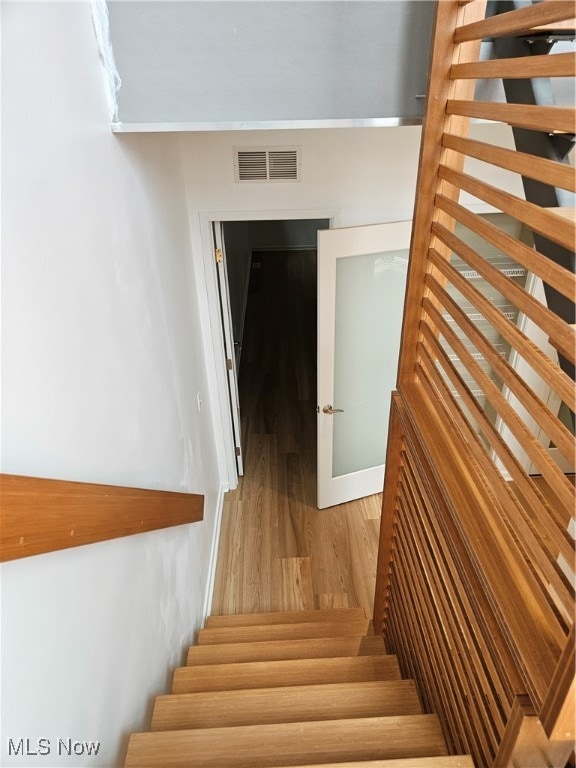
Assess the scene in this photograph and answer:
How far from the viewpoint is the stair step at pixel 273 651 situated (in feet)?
7.89

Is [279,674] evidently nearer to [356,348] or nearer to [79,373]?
[79,373]

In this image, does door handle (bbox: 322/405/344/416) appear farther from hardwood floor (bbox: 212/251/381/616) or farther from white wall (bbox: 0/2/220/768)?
white wall (bbox: 0/2/220/768)

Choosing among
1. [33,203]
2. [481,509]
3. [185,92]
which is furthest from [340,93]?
[481,509]

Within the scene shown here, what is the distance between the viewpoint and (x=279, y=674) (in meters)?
2.15

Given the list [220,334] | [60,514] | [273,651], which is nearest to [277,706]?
[273,651]

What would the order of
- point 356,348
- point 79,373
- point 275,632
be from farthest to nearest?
point 356,348, point 275,632, point 79,373

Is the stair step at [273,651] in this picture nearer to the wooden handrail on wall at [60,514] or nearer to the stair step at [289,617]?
the stair step at [289,617]

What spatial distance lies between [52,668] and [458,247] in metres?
1.33

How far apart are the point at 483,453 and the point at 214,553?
8.10ft

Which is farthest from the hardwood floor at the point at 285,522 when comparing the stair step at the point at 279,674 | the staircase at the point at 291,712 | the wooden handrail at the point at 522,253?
the wooden handrail at the point at 522,253

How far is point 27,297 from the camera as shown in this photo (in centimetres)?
105

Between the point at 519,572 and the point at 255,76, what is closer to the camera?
the point at 519,572

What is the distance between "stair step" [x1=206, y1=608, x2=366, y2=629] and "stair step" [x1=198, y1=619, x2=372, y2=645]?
128 millimetres

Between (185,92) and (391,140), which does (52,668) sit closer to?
(185,92)
